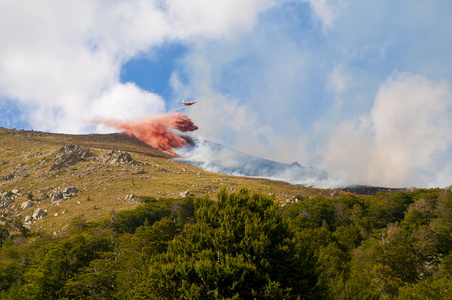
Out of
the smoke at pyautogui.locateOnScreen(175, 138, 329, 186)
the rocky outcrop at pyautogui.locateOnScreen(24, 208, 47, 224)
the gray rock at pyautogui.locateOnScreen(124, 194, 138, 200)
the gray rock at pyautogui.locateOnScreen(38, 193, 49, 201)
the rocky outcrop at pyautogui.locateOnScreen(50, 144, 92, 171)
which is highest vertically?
the smoke at pyautogui.locateOnScreen(175, 138, 329, 186)

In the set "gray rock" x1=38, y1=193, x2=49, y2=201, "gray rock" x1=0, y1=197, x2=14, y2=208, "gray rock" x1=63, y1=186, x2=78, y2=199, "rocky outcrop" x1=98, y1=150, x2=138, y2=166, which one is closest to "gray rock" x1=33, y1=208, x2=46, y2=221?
"gray rock" x1=38, y1=193, x2=49, y2=201

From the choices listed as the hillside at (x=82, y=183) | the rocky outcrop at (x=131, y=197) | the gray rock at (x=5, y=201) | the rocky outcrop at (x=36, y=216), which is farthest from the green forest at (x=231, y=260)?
the gray rock at (x=5, y=201)

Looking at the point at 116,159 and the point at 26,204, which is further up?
the point at 116,159

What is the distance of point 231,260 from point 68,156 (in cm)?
13087

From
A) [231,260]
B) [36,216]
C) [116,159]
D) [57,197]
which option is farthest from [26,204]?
[231,260]

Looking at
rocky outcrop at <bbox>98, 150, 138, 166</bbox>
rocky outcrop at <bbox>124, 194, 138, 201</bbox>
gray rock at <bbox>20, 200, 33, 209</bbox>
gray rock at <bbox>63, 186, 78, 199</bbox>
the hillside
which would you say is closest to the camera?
the hillside

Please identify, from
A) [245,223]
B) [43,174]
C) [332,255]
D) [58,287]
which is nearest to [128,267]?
[58,287]

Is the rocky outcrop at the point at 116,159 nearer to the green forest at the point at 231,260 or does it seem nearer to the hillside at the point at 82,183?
the hillside at the point at 82,183

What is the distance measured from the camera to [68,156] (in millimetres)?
132250

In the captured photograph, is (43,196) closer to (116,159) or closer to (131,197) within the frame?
(131,197)

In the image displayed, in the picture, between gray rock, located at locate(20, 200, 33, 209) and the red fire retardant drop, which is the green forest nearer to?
gray rock, located at locate(20, 200, 33, 209)

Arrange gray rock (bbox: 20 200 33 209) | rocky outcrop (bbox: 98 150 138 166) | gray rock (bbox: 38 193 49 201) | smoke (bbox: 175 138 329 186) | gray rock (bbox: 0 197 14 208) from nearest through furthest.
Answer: gray rock (bbox: 20 200 33 209) → gray rock (bbox: 0 197 14 208) → gray rock (bbox: 38 193 49 201) → rocky outcrop (bbox: 98 150 138 166) → smoke (bbox: 175 138 329 186)

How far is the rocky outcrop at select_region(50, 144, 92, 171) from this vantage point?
412 ft

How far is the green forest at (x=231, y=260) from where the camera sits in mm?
23672
